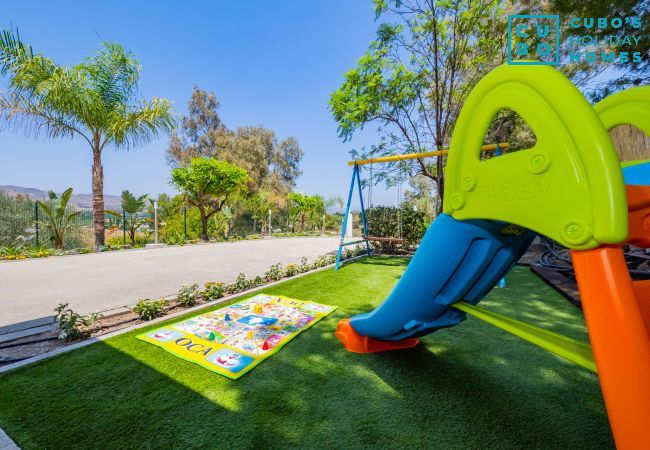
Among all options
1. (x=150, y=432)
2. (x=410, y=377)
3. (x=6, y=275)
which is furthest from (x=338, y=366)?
(x=6, y=275)

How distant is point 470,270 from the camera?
1.60 m

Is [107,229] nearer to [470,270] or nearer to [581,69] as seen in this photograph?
[470,270]

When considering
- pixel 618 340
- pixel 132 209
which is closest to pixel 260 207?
pixel 132 209

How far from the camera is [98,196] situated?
9906 millimetres

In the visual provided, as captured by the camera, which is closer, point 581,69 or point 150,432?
point 150,432

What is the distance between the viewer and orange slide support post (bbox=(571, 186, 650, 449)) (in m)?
0.75

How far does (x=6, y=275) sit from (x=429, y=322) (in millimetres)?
7982

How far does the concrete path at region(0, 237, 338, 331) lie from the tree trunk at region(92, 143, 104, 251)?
180 centimetres

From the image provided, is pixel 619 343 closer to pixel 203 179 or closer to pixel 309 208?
pixel 203 179

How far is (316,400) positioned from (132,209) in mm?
12785

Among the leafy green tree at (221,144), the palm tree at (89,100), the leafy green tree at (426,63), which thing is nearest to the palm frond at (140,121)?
the palm tree at (89,100)

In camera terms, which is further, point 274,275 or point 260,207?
point 260,207

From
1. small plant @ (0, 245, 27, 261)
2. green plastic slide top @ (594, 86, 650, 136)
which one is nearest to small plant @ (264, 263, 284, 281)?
green plastic slide top @ (594, 86, 650, 136)

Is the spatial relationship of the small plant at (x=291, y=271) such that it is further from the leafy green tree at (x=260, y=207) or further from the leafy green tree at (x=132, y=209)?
the leafy green tree at (x=260, y=207)
